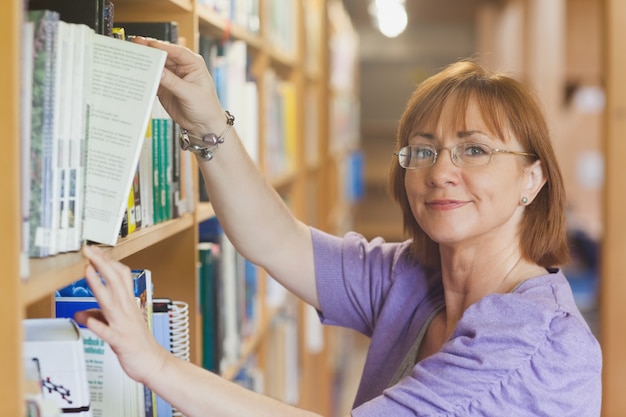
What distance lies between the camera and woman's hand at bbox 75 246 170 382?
1.10m

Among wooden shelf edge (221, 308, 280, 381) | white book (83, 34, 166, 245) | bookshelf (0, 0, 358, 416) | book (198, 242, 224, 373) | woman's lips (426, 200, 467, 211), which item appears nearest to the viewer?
bookshelf (0, 0, 358, 416)

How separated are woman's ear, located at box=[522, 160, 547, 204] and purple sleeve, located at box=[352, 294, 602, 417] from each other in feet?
1.04

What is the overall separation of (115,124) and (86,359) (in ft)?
1.22

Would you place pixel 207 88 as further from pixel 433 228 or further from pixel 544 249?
pixel 544 249

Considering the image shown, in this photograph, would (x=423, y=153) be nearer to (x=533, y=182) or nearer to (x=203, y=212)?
(x=533, y=182)

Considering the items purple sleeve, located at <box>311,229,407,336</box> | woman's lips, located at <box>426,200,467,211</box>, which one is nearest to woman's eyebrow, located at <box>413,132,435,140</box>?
woman's lips, located at <box>426,200,467,211</box>

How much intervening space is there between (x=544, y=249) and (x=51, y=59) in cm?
106

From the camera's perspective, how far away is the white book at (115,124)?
3.72 ft

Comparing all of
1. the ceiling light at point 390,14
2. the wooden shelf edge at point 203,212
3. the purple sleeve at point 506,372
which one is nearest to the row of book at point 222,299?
the wooden shelf edge at point 203,212

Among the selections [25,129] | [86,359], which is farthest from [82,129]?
[86,359]

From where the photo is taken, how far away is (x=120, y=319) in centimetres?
112

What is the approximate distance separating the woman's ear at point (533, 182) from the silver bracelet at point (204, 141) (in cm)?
59

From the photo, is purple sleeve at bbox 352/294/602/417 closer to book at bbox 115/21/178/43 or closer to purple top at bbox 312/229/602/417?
purple top at bbox 312/229/602/417

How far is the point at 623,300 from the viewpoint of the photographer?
3133 millimetres
